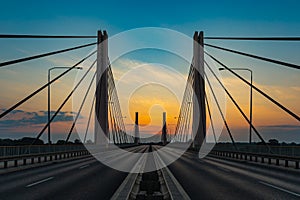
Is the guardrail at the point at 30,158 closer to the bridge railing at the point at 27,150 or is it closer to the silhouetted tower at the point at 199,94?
the bridge railing at the point at 27,150

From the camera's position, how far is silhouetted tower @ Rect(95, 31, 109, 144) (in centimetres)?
5038

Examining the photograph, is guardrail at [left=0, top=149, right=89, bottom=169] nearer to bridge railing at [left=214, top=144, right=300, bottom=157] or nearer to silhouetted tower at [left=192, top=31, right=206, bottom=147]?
silhouetted tower at [left=192, top=31, right=206, bottom=147]

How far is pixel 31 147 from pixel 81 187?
1701 centimetres

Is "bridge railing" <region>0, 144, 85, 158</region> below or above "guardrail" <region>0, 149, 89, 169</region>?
above

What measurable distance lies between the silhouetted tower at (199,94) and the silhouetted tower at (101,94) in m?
11.4

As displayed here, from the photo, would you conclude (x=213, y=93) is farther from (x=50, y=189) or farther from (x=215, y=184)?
(x=50, y=189)

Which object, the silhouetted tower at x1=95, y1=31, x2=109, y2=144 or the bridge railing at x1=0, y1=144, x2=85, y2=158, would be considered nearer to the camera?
the bridge railing at x1=0, y1=144, x2=85, y2=158

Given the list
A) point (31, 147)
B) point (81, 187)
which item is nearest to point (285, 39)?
point (81, 187)

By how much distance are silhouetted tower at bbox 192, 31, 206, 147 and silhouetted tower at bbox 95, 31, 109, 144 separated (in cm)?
1136

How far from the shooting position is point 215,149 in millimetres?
54625

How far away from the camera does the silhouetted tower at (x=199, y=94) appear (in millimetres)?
53312

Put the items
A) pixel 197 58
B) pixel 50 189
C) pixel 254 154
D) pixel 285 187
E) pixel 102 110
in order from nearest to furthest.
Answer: pixel 50 189 < pixel 285 187 < pixel 254 154 < pixel 102 110 < pixel 197 58

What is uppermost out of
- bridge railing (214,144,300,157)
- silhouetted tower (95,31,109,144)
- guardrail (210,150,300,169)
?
silhouetted tower (95,31,109,144)

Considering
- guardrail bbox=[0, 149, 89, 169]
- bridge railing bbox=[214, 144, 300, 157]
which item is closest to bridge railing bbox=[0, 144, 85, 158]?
guardrail bbox=[0, 149, 89, 169]
